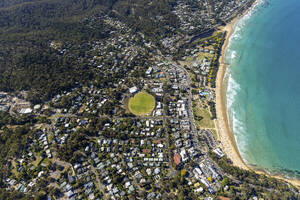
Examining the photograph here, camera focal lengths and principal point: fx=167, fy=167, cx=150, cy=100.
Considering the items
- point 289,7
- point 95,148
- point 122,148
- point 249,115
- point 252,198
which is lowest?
point 95,148

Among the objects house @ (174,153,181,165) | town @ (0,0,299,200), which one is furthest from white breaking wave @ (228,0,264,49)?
house @ (174,153,181,165)

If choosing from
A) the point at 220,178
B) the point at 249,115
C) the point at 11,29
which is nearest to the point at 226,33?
the point at 249,115

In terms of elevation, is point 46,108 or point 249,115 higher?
point 249,115

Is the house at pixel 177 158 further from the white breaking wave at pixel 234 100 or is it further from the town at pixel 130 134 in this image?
the white breaking wave at pixel 234 100

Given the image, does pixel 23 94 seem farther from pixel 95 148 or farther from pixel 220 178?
pixel 220 178

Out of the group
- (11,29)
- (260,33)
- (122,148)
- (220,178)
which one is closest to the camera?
(220,178)

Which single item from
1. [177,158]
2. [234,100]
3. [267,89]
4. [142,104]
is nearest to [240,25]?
[267,89]

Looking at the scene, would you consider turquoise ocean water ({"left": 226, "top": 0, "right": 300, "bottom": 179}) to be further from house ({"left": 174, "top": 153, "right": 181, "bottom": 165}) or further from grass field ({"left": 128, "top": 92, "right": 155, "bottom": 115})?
grass field ({"left": 128, "top": 92, "right": 155, "bottom": 115})
